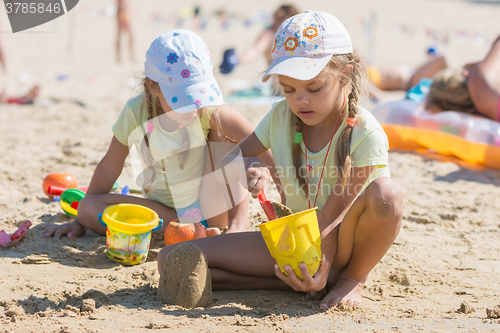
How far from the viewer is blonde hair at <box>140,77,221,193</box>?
98.8 inches

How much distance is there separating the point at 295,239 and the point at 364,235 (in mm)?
329

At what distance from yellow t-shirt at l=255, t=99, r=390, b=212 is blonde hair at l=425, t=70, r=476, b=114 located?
102 inches

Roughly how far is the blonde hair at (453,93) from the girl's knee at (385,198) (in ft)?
9.38

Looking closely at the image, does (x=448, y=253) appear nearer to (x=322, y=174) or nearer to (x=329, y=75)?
(x=322, y=174)

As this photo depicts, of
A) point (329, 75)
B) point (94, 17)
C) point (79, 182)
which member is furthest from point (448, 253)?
point (94, 17)

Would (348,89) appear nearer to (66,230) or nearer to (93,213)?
(93,213)

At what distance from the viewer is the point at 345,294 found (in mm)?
1947

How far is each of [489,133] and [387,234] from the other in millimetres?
2500

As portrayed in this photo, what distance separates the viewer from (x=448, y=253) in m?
2.52

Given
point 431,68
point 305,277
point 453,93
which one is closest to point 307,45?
point 305,277

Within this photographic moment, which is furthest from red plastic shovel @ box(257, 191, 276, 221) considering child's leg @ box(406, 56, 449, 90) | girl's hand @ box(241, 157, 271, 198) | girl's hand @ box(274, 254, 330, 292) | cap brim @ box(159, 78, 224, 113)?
child's leg @ box(406, 56, 449, 90)

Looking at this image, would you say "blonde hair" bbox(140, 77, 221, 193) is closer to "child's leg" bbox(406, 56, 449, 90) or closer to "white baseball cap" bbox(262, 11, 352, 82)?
"white baseball cap" bbox(262, 11, 352, 82)

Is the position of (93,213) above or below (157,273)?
above

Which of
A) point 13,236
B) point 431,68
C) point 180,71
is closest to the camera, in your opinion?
point 180,71
